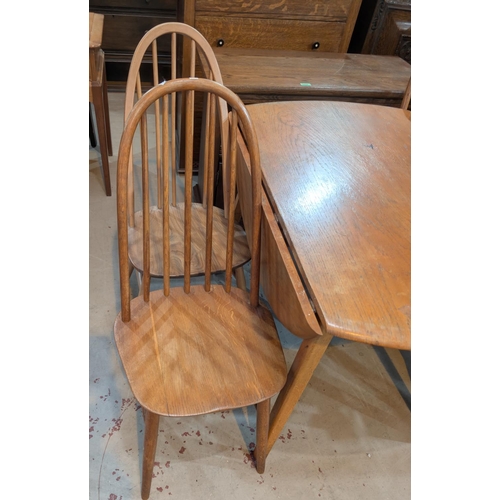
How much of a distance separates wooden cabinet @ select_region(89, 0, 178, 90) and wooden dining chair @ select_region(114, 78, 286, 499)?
218 centimetres

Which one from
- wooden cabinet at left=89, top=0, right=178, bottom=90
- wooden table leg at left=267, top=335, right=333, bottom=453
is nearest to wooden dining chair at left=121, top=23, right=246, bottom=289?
wooden table leg at left=267, top=335, right=333, bottom=453

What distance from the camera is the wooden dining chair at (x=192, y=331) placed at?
0.90 m

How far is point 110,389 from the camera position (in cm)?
139

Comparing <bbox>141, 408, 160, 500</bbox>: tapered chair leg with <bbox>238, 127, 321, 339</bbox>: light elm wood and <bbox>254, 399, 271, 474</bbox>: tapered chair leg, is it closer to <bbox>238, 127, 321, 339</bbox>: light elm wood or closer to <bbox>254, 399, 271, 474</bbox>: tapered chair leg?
<bbox>254, 399, 271, 474</bbox>: tapered chair leg

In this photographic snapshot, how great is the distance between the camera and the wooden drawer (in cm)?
283

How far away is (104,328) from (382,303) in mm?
1129

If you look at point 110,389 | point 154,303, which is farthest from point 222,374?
point 110,389

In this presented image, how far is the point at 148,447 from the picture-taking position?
103 cm

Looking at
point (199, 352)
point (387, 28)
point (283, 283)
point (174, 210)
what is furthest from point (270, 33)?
point (199, 352)

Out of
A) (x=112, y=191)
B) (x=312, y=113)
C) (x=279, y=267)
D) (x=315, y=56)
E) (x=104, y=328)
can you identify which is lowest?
(x=104, y=328)

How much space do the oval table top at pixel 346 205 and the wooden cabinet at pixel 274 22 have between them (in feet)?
2.71

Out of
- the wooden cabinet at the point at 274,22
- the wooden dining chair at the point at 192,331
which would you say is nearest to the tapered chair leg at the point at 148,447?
the wooden dining chair at the point at 192,331

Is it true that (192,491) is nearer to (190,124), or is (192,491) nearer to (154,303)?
(154,303)

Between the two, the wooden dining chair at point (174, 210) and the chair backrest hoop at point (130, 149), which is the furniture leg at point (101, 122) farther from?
the chair backrest hoop at point (130, 149)
